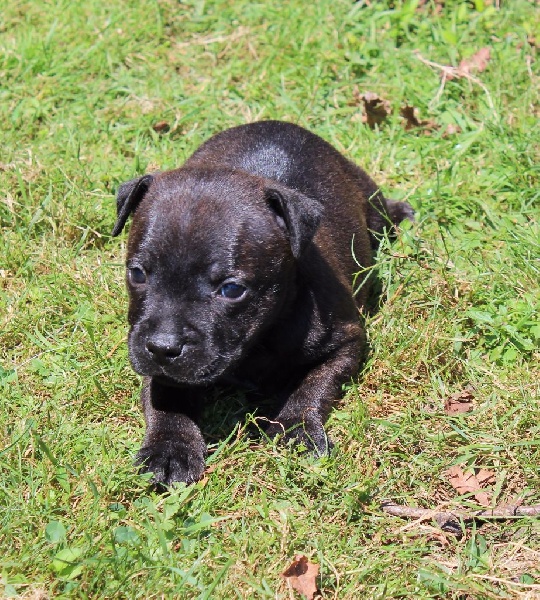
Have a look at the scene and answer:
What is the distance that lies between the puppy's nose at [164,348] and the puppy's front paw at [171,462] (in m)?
0.50

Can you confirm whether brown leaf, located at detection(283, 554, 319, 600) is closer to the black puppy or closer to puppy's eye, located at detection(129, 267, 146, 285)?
the black puppy

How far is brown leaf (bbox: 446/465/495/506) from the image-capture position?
4688 mm

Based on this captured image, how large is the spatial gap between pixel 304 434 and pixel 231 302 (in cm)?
83

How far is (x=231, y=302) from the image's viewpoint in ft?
15.2

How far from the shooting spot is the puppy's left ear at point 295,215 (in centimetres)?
477

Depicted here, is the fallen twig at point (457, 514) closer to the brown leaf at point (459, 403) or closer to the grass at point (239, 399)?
the grass at point (239, 399)

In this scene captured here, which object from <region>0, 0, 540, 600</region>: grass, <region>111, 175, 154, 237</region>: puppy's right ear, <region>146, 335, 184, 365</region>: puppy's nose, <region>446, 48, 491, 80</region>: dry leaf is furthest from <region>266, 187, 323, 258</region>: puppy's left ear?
<region>446, 48, 491, 80</region>: dry leaf

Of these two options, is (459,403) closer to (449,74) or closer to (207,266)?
(207,266)

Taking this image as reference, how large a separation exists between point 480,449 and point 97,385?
207 cm

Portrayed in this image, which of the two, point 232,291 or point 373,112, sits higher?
point 232,291

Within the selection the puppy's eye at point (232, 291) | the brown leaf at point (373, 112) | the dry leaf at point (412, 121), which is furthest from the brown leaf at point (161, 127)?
the puppy's eye at point (232, 291)

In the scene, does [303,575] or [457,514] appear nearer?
[303,575]

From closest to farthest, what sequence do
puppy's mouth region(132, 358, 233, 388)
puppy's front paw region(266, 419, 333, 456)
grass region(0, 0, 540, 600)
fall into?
grass region(0, 0, 540, 600), puppy's mouth region(132, 358, 233, 388), puppy's front paw region(266, 419, 333, 456)

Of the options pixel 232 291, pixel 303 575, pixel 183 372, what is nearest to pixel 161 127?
pixel 232 291
